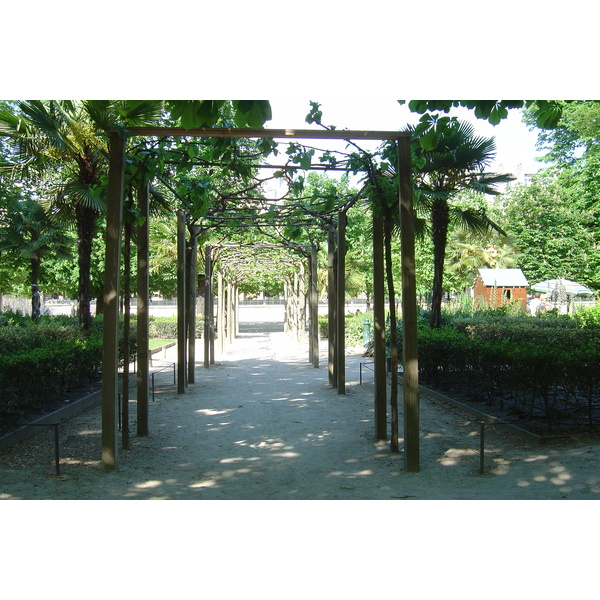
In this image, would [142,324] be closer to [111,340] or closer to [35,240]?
[111,340]

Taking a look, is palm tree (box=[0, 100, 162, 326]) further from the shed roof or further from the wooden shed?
the shed roof

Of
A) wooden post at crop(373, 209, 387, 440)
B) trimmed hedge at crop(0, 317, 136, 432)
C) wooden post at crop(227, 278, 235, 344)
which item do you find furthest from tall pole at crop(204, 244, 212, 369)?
wooden post at crop(373, 209, 387, 440)

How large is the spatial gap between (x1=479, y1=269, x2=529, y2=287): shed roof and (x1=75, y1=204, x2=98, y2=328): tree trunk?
21.9 m

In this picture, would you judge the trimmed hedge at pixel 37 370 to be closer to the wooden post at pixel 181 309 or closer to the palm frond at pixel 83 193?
the wooden post at pixel 181 309

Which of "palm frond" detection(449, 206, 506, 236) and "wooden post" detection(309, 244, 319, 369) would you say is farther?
"wooden post" detection(309, 244, 319, 369)

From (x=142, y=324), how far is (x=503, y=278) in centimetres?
2598

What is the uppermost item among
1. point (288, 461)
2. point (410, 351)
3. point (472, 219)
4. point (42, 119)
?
point (42, 119)

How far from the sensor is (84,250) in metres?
12.6

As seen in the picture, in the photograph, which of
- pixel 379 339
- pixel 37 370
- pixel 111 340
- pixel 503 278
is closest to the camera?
pixel 111 340

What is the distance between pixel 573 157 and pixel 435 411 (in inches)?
1126

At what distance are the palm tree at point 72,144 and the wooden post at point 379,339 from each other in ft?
14.5

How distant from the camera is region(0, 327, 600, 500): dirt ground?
496cm

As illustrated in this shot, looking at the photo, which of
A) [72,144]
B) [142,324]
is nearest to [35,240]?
[72,144]
